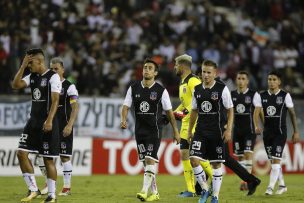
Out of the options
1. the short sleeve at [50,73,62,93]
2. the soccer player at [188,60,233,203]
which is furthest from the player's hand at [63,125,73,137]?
the soccer player at [188,60,233,203]

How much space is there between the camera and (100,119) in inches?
988

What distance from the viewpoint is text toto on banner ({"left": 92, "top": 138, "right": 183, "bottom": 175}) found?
2359 cm

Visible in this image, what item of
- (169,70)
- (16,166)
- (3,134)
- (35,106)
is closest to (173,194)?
(35,106)

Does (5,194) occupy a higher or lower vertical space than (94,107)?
lower

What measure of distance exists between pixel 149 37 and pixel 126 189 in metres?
12.5

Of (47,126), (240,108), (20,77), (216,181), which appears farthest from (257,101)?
(20,77)

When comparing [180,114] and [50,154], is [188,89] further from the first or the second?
[50,154]

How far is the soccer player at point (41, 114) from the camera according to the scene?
44.9 feet

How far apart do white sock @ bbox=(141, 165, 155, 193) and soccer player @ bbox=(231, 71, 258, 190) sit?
4.89m

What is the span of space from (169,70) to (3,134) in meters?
6.91

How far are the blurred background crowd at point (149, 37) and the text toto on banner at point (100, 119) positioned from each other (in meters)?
1.29

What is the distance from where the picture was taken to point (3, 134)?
2377cm

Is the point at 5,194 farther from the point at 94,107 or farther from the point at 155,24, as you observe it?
the point at 155,24

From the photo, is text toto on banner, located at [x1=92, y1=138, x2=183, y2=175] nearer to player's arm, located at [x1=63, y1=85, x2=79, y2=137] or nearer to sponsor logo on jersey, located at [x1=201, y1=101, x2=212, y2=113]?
player's arm, located at [x1=63, y1=85, x2=79, y2=137]
